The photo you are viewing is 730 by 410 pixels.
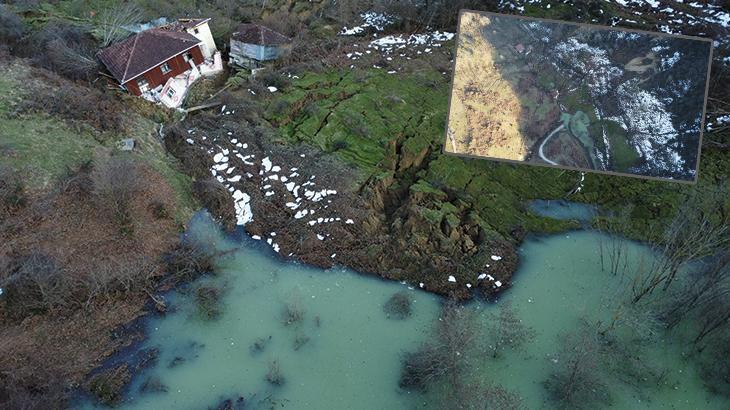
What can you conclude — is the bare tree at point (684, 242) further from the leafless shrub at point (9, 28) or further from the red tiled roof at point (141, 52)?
the leafless shrub at point (9, 28)

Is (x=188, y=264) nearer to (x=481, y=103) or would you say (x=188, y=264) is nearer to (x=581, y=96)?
(x=481, y=103)

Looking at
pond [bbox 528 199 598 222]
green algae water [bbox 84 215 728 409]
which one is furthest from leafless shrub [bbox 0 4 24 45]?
pond [bbox 528 199 598 222]

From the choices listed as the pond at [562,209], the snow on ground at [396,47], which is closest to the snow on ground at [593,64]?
the pond at [562,209]

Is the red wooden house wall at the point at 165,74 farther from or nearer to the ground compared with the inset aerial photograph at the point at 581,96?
nearer to the ground

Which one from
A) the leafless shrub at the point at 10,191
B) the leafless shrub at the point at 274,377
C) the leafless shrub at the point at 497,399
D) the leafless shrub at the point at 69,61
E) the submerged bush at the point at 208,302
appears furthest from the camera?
the leafless shrub at the point at 69,61

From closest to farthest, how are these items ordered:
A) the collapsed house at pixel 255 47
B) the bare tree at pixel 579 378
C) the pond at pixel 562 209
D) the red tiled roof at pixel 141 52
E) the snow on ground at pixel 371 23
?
1. the bare tree at pixel 579 378
2. the pond at pixel 562 209
3. the red tiled roof at pixel 141 52
4. the collapsed house at pixel 255 47
5. the snow on ground at pixel 371 23

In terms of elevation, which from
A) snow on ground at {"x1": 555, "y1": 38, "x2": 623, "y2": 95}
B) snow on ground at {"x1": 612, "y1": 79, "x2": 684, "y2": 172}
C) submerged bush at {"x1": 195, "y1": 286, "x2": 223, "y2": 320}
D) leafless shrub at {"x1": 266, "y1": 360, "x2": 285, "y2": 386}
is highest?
snow on ground at {"x1": 555, "y1": 38, "x2": 623, "y2": 95}

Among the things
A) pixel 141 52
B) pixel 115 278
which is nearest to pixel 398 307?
pixel 115 278

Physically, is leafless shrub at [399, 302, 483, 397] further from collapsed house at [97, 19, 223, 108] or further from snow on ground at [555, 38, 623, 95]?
collapsed house at [97, 19, 223, 108]
